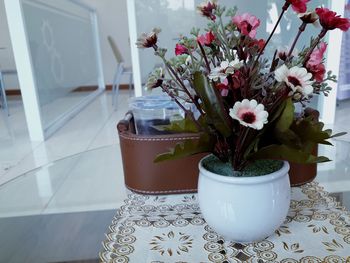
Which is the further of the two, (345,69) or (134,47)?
(345,69)

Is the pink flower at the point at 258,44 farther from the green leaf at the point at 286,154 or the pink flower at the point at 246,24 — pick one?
the green leaf at the point at 286,154

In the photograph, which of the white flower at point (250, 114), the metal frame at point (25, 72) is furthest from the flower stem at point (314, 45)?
the metal frame at point (25, 72)

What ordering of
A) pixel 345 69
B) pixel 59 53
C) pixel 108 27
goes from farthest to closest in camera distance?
pixel 108 27
pixel 59 53
pixel 345 69

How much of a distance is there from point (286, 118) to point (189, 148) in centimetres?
14

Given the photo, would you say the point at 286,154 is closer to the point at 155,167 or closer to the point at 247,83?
the point at 247,83

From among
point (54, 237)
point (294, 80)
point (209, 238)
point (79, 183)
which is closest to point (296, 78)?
point (294, 80)

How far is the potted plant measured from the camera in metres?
0.40

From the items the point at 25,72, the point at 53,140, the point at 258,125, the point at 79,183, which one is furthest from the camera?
the point at 53,140

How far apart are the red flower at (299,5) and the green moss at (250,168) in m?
0.22

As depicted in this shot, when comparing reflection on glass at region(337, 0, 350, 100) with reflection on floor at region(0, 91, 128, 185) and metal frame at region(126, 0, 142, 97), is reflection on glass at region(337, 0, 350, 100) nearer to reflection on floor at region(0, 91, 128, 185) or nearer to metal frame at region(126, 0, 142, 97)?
metal frame at region(126, 0, 142, 97)

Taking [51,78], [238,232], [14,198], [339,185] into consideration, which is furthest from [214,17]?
[51,78]

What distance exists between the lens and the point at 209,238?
520mm

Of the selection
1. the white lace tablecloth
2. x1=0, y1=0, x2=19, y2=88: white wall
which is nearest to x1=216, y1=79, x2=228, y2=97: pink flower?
the white lace tablecloth

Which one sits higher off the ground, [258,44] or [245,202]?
[258,44]
